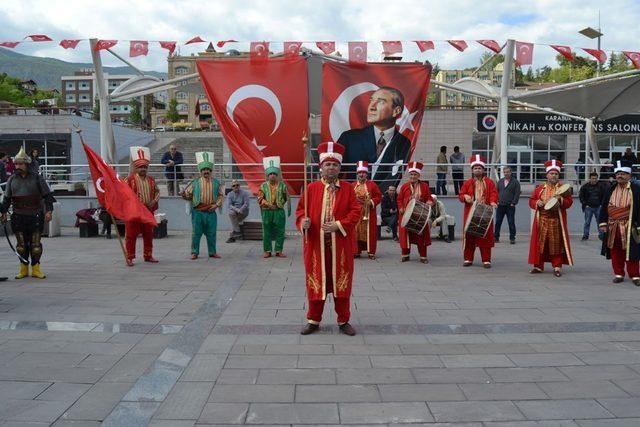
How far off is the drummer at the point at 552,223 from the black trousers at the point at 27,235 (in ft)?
24.5

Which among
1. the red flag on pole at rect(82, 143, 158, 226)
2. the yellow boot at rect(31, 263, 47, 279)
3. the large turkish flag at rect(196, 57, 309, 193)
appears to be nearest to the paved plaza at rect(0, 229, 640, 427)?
the yellow boot at rect(31, 263, 47, 279)

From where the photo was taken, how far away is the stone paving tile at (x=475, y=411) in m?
Answer: 4.03

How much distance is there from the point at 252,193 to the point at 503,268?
293 inches

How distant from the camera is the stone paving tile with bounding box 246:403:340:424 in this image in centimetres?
399

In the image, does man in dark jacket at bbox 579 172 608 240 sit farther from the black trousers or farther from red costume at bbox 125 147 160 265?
the black trousers

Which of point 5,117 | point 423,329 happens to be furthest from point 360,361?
point 5,117

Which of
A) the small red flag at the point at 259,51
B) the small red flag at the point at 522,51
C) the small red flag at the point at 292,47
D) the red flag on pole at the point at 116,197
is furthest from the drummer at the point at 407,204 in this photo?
the small red flag at the point at 259,51

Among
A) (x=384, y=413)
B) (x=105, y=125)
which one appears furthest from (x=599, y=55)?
(x=384, y=413)

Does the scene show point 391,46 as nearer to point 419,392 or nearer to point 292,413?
point 419,392

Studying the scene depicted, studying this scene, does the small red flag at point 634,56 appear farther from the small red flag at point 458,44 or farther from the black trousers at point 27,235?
the black trousers at point 27,235

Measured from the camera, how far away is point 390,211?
582 inches

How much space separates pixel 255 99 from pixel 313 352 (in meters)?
11.0

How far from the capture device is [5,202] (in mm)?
9117

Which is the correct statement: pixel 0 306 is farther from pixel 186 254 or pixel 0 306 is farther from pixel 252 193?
pixel 252 193
